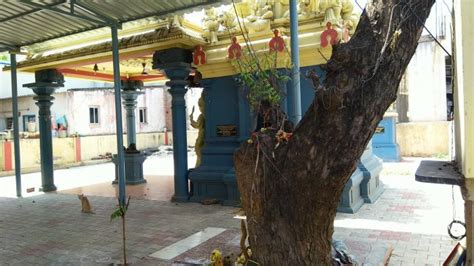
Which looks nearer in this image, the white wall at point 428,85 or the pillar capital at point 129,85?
the pillar capital at point 129,85

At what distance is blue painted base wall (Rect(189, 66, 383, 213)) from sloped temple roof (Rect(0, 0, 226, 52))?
71.6 inches

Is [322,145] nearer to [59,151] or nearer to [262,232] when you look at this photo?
[262,232]

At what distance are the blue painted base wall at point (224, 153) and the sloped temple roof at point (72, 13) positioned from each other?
182 centimetres

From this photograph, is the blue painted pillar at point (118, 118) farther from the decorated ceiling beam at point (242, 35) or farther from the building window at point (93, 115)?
the building window at point (93, 115)

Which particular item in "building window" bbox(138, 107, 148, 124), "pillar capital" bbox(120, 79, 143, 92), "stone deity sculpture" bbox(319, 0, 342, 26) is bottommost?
"building window" bbox(138, 107, 148, 124)

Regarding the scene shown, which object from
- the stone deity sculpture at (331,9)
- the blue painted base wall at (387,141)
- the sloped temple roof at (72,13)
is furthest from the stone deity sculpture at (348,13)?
the blue painted base wall at (387,141)

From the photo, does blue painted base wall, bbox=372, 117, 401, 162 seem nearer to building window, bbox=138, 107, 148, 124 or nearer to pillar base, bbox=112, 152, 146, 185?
pillar base, bbox=112, 152, 146, 185

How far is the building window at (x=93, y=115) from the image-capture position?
23.2 m

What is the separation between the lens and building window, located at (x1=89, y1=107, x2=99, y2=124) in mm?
23234

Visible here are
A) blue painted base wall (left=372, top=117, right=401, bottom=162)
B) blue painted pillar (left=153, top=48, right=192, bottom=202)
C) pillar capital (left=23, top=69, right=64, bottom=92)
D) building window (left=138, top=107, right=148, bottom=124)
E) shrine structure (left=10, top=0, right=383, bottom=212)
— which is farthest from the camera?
building window (left=138, top=107, right=148, bottom=124)

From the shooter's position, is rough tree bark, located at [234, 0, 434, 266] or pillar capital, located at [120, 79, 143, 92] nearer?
rough tree bark, located at [234, 0, 434, 266]

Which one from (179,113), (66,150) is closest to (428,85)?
(179,113)

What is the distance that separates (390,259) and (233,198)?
3341 mm

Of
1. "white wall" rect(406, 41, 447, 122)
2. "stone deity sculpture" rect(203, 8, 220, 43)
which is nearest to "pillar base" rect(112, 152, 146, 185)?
"stone deity sculpture" rect(203, 8, 220, 43)
